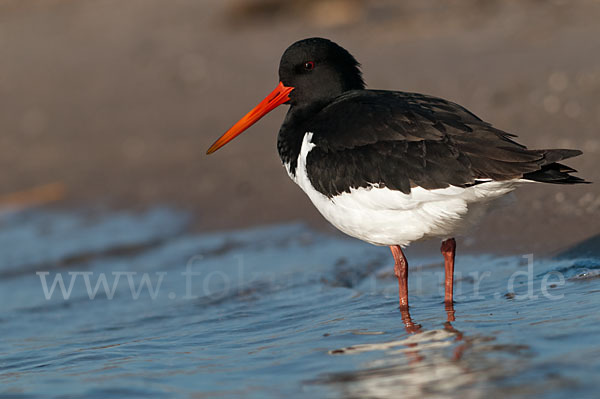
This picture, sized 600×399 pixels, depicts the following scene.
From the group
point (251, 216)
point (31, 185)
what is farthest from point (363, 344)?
point (31, 185)

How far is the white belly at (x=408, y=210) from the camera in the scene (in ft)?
15.0

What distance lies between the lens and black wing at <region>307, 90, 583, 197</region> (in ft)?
14.4

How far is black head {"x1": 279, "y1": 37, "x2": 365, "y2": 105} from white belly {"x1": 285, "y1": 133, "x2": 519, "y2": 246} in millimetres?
684

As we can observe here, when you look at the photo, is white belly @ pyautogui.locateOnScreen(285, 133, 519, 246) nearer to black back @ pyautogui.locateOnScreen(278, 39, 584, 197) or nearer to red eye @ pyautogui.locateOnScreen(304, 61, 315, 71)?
black back @ pyautogui.locateOnScreen(278, 39, 584, 197)

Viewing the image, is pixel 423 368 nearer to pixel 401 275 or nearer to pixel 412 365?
pixel 412 365

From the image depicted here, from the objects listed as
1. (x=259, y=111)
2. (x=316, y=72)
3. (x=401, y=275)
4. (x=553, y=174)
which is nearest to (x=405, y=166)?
(x=553, y=174)

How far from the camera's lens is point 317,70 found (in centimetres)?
565

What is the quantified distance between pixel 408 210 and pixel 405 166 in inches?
9.2

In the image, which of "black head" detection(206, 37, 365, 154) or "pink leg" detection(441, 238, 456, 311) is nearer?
"pink leg" detection(441, 238, 456, 311)

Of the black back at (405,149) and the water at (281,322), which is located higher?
the black back at (405,149)

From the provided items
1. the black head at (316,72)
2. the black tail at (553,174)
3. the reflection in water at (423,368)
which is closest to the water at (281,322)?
the reflection in water at (423,368)

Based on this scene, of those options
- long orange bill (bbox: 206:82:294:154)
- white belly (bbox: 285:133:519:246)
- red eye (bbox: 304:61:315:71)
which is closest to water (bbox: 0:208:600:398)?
white belly (bbox: 285:133:519:246)

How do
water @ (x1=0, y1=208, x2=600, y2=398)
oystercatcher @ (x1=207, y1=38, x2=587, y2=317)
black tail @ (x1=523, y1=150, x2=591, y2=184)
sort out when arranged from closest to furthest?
water @ (x1=0, y1=208, x2=600, y2=398) < black tail @ (x1=523, y1=150, x2=591, y2=184) < oystercatcher @ (x1=207, y1=38, x2=587, y2=317)

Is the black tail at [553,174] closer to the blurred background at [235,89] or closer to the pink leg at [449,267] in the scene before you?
the pink leg at [449,267]
